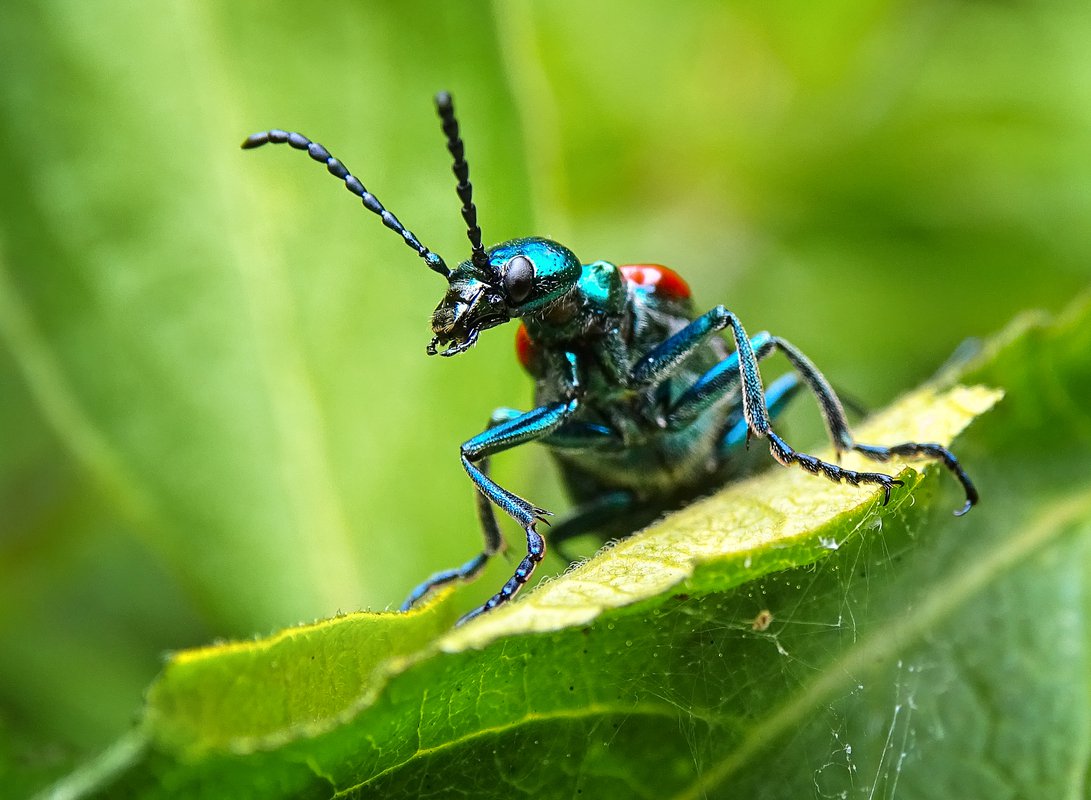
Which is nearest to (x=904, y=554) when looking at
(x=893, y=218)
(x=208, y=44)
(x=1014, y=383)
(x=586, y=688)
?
(x=1014, y=383)

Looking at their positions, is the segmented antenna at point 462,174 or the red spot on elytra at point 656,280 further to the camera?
the red spot on elytra at point 656,280

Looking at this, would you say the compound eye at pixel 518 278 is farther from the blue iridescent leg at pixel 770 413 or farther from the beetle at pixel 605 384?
the blue iridescent leg at pixel 770 413

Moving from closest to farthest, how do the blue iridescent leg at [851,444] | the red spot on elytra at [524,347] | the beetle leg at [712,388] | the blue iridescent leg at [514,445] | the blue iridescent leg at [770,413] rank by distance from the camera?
the blue iridescent leg at [851,444], the blue iridescent leg at [514,445], the beetle leg at [712,388], the red spot on elytra at [524,347], the blue iridescent leg at [770,413]

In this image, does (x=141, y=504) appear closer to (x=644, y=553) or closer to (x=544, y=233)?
(x=544, y=233)

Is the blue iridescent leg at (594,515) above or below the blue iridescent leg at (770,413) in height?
below

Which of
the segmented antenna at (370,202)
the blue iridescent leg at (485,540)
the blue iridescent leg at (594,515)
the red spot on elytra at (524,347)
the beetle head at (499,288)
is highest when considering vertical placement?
the segmented antenna at (370,202)

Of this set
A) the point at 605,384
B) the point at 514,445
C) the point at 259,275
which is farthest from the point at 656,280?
the point at 259,275

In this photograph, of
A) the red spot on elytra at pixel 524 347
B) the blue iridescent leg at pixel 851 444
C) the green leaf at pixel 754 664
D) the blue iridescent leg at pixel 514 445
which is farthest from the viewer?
the red spot on elytra at pixel 524 347

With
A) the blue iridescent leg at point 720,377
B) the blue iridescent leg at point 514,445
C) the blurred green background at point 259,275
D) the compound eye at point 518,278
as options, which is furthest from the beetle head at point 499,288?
the blue iridescent leg at point 720,377
